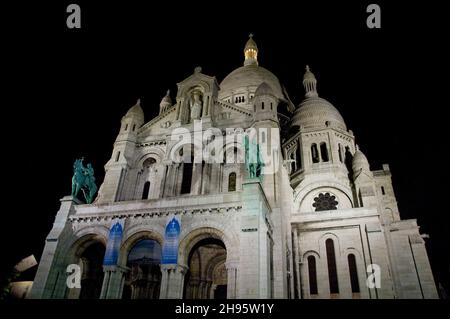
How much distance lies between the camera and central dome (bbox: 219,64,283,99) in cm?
4300

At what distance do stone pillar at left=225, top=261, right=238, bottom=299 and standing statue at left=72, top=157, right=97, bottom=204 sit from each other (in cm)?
1147

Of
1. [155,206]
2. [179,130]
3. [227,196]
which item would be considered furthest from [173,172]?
[227,196]

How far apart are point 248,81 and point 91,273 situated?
2963 cm

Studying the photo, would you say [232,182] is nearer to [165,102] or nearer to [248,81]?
[248,81]

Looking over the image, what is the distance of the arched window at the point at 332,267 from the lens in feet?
80.8

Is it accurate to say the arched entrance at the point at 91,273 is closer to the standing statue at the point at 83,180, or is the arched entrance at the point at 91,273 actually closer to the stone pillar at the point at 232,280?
the standing statue at the point at 83,180

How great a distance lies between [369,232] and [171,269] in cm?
1526

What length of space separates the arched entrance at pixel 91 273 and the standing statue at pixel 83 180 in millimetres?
3507

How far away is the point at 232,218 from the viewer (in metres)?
18.5

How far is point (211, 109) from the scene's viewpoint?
28.6 m

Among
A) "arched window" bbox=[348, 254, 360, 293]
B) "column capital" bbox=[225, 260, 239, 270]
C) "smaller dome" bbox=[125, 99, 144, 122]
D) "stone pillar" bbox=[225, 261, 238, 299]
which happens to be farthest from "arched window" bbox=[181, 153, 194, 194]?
"arched window" bbox=[348, 254, 360, 293]

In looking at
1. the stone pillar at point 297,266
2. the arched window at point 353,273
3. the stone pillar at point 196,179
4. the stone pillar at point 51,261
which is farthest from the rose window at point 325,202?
the stone pillar at point 51,261

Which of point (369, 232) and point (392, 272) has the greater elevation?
point (369, 232)
